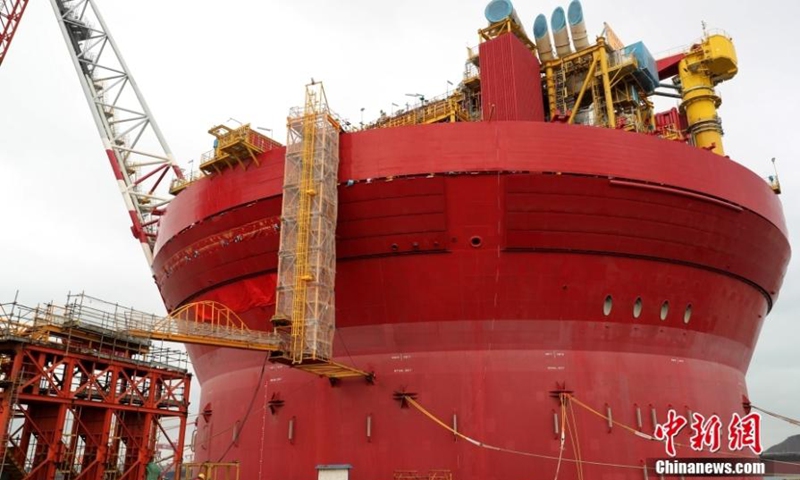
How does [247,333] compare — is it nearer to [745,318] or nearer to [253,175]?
[253,175]

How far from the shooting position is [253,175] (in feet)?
73.6

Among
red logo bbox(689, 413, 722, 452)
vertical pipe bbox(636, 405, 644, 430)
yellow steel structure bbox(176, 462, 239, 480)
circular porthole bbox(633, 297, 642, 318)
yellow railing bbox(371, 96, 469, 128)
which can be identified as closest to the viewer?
vertical pipe bbox(636, 405, 644, 430)

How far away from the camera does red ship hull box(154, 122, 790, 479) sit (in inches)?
782

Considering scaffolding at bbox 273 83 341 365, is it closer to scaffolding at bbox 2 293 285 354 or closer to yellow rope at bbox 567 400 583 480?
→ scaffolding at bbox 2 293 285 354

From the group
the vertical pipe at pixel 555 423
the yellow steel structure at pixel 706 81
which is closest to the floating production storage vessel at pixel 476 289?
the vertical pipe at pixel 555 423

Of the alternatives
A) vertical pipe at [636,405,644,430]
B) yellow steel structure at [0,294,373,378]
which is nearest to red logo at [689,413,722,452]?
vertical pipe at [636,405,644,430]

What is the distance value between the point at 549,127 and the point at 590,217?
2.99 m

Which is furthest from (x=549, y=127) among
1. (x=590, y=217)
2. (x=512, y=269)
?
(x=512, y=269)

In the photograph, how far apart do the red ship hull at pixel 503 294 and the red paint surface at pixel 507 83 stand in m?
3.31

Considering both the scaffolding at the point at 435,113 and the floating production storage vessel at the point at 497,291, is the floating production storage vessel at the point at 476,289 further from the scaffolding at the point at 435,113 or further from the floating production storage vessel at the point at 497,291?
the scaffolding at the point at 435,113

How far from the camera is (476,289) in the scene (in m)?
20.3

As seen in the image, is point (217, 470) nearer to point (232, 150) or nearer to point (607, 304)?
point (232, 150)

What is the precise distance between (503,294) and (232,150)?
33.3 ft
